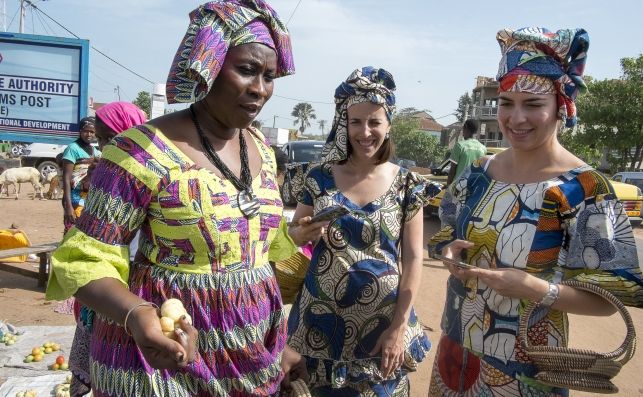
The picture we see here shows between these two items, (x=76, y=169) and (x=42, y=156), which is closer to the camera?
(x=76, y=169)

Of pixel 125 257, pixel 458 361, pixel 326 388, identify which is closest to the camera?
pixel 125 257

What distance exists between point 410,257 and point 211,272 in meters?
1.19

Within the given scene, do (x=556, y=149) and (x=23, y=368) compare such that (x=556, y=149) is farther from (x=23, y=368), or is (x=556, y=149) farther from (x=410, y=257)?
(x=23, y=368)

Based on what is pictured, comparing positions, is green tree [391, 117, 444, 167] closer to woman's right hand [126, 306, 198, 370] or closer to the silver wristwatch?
the silver wristwatch

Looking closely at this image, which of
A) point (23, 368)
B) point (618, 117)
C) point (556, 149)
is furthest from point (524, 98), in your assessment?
point (618, 117)

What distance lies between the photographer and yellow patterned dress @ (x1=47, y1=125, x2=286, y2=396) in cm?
142

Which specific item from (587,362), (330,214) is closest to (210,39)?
(330,214)

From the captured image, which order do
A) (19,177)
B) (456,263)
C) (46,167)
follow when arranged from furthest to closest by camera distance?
(46,167)
(19,177)
(456,263)

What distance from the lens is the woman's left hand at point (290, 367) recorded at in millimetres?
1832

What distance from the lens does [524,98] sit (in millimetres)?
1935

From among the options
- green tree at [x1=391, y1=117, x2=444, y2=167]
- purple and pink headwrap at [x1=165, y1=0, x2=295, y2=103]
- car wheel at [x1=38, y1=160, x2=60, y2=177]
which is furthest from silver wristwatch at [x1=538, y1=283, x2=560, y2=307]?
green tree at [x1=391, y1=117, x2=444, y2=167]

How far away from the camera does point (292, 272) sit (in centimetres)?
248

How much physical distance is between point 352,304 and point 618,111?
22773mm

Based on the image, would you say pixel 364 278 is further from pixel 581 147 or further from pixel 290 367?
pixel 581 147
